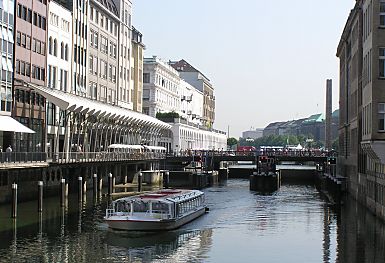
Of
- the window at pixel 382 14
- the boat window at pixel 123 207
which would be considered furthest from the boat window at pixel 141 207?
the window at pixel 382 14

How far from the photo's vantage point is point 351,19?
9375cm

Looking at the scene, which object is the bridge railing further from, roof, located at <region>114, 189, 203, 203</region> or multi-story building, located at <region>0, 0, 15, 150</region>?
roof, located at <region>114, 189, 203, 203</region>

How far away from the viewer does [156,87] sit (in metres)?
160

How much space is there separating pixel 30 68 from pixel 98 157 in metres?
14.9

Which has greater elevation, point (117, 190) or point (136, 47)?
point (136, 47)

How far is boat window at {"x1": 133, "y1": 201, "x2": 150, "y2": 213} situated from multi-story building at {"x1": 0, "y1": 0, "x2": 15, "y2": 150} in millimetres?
22692

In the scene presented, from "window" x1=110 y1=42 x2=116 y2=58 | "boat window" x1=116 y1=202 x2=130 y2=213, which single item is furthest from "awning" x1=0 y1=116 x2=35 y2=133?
"window" x1=110 y1=42 x2=116 y2=58

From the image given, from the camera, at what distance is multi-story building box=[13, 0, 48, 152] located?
78688 millimetres

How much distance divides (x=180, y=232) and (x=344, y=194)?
40624mm

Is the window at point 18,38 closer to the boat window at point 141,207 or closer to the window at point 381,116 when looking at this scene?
the boat window at point 141,207

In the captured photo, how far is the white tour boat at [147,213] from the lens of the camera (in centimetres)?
5538

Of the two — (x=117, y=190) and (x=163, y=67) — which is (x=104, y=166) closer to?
(x=117, y=190)

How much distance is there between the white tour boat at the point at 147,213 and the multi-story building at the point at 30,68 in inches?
896

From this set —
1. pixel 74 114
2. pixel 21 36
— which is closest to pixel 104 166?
pixel 74 114
